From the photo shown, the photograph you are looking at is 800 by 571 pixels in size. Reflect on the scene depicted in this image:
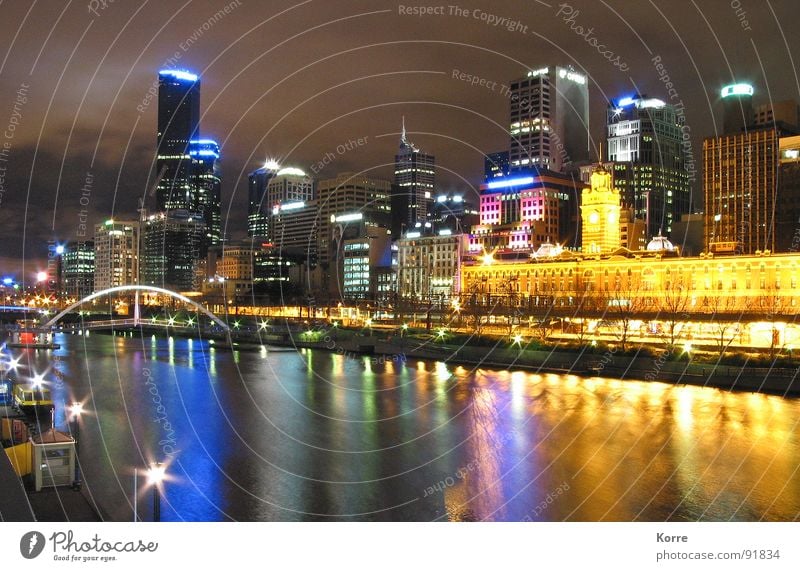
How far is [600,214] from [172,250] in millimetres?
56031

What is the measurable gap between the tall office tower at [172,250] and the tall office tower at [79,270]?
778 centimetres

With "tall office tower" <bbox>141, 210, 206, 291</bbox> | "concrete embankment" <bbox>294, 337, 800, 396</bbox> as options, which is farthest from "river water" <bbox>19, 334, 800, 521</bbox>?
"tall office tower" <bbox>141, 210, 206, 291</bbox>

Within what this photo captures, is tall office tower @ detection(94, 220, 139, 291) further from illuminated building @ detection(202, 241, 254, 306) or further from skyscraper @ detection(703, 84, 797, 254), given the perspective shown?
skyscraper @ detection(703, 84, 797, 254)

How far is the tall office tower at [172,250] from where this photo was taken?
8369cm

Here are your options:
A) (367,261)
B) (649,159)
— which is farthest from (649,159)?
(367,261)

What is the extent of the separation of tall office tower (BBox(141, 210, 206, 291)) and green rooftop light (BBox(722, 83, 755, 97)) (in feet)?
180

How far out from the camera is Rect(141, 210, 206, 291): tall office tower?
275ft

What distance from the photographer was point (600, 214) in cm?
4497

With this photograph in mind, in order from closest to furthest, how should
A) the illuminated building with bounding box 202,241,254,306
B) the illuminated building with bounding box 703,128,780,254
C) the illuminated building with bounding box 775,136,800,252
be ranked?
the illuminated building with bounding box 775,136,800,252, the illuminated building with bounding box 703,128,780,254, the illuminated building with bounding box 202,241,254,306

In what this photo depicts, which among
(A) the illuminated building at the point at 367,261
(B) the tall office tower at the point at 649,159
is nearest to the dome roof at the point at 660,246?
(B) the tall office tower at the point at 649,159

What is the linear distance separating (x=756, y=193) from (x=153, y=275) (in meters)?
61.3

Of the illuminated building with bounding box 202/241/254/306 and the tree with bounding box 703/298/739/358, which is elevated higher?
the illuminated building with bounding box 202/241/254/306

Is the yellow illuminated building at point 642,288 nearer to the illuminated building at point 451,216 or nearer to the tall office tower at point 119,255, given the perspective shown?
the illuminated building at point 451,216

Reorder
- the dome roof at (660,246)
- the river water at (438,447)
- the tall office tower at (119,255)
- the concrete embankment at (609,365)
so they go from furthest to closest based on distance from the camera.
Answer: the tall office tower at (119,255)
the dome roof at (660,246)
the concrete embankment at (609,365)
the river water at (438,447)
